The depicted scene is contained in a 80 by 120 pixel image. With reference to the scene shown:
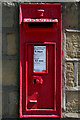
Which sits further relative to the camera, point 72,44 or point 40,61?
point 72,44

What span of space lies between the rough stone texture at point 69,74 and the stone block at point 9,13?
3.17 feet

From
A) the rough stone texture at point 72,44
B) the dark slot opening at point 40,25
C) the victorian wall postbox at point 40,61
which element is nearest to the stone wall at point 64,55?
the rough stone texture at point 72,44

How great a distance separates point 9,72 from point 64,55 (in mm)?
828

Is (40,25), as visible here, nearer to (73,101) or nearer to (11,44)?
(11,44)

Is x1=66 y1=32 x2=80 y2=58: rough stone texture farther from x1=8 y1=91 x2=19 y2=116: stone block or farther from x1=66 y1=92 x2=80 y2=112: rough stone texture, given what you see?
x1=8 y1=91 x2=19 y2=116: stone block

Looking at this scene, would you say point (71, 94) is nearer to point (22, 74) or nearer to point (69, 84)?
point (69, 84)

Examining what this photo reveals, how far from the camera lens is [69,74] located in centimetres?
294

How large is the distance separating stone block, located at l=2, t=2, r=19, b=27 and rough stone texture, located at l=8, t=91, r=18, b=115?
3.27 feet

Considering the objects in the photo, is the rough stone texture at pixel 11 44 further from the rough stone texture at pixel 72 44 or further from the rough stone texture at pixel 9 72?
the rough stone texture at pixel 72 44

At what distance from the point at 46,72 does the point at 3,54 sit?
68 centimetres

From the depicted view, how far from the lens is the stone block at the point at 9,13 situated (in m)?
2.94

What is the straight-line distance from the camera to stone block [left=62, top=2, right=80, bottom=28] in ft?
9.58

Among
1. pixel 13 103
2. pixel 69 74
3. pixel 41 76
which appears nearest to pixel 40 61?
pixel 41 76

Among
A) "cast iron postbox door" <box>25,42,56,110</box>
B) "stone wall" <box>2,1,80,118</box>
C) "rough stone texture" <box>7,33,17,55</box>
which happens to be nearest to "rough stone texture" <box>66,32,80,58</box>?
"stone wall" <box>2,1,80,118</box>
